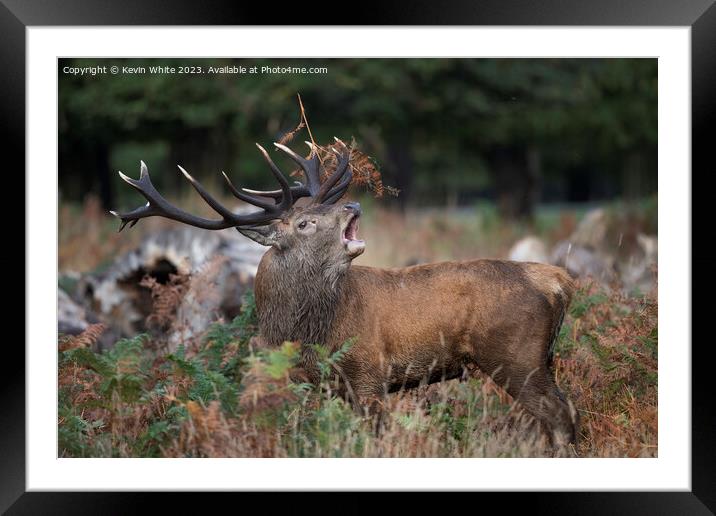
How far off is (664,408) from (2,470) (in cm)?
403

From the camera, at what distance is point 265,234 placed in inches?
275

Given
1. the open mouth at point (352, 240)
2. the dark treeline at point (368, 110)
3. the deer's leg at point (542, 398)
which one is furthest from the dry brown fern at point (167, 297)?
the dark treeline at point (368, 110)

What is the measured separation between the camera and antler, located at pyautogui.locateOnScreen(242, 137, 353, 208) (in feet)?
23.6

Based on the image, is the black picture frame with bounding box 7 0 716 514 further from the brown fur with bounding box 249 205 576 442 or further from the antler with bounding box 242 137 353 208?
the antler with bounding box 242 137 353 208

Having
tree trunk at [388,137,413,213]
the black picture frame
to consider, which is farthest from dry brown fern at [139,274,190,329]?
tree trunk at [388,137,413,213]

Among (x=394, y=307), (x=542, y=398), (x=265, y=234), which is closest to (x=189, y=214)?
(x=265, y=234)

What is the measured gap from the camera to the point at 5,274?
5.85m

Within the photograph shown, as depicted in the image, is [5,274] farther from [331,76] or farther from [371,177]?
[331,76]

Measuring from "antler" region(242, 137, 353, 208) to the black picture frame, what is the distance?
1.43 metres

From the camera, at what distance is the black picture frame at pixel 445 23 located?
5844mm

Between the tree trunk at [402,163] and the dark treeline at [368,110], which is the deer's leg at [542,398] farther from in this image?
the tree trunk at [402,163]

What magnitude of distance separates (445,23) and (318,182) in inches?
77.7

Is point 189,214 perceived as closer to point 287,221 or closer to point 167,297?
point 287,221

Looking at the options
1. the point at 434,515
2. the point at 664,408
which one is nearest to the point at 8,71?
the point at 434,515
